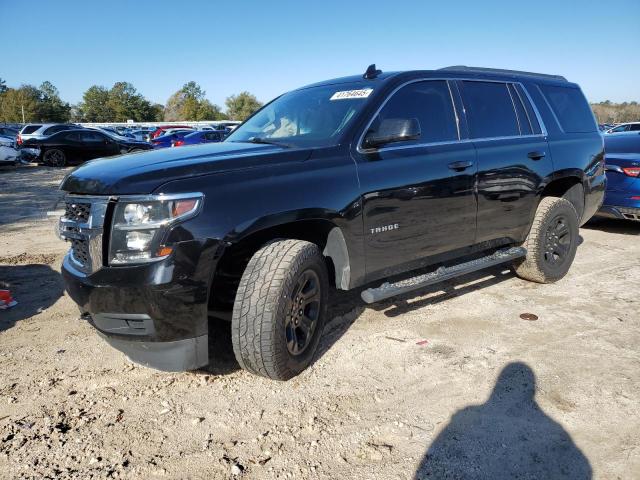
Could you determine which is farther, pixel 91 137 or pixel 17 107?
pixel 17 107

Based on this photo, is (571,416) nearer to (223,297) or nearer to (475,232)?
(475,232)

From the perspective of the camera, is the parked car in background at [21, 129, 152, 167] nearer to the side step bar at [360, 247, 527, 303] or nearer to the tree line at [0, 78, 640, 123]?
the side step bar at [360, 247, 527, 303]

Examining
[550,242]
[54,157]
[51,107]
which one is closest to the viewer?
[550,242]

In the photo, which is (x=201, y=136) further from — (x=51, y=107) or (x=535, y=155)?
(x=51, y=107)

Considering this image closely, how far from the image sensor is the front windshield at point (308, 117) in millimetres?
3521

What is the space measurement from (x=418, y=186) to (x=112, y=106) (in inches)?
4330

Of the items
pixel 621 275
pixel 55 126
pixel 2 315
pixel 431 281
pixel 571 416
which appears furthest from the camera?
pixel 55 126

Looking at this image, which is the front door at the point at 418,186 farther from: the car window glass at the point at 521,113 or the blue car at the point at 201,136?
the blue car at the point at 201,136

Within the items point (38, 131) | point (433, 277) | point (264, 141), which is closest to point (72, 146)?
point (38, 131)

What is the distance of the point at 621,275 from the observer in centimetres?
537

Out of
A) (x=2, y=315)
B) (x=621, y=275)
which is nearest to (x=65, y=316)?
(x=2, y=315)

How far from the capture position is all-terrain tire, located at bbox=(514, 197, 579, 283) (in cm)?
476

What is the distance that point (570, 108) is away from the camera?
5.30m

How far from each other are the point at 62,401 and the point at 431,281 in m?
2.60
